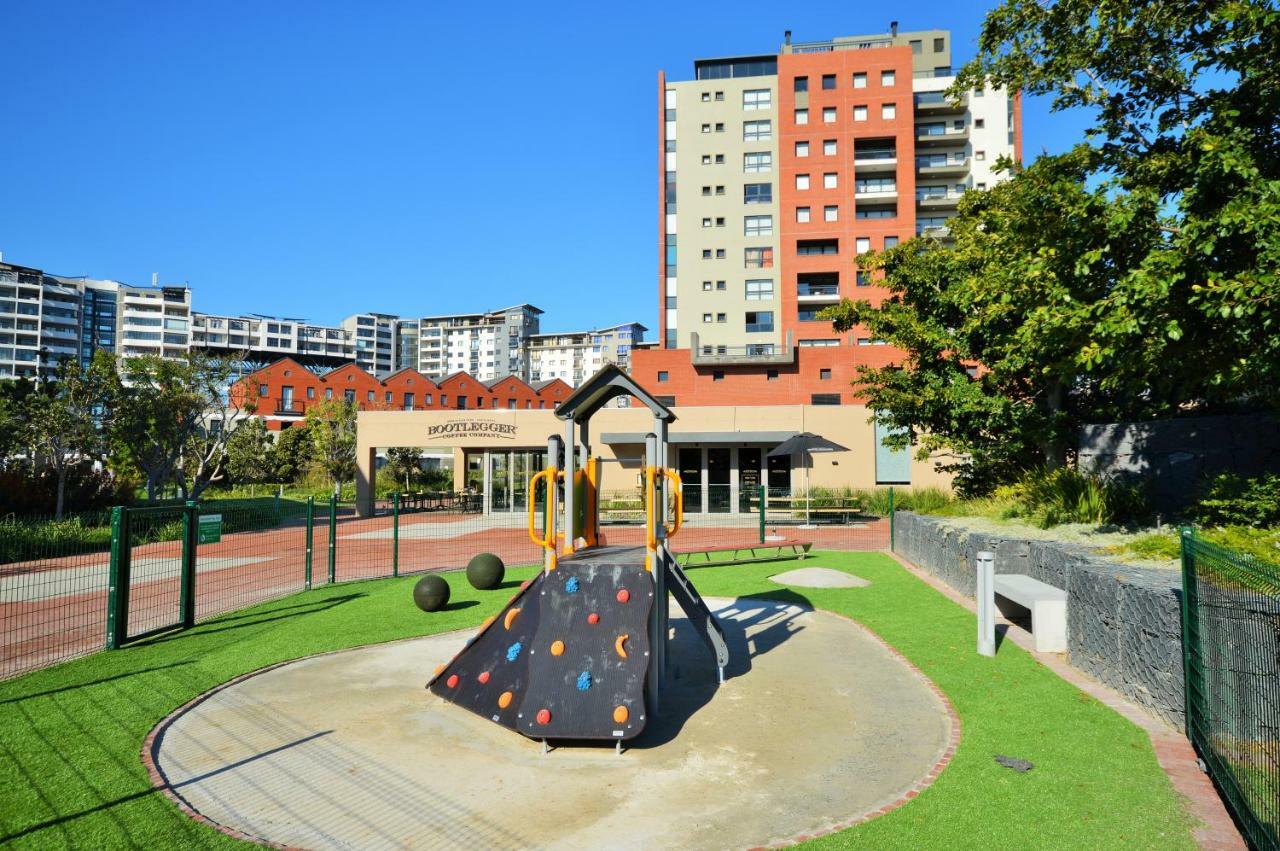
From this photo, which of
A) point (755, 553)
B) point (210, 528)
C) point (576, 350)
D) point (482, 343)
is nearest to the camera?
point (210, 528)

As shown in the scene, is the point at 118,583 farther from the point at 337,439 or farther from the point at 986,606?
the point at 337,439

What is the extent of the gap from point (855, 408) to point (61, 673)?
3044 centimetres

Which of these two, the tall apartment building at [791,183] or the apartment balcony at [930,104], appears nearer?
the tall apartment building at [791,183]

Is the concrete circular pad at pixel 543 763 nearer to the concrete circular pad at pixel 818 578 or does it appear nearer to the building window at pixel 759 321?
the concrete circular pad at pixel 818 578

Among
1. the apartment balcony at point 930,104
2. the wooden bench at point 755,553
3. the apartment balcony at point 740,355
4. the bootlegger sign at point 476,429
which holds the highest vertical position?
the apartment balcony at point 930,104

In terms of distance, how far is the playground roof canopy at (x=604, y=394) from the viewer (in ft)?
25.4

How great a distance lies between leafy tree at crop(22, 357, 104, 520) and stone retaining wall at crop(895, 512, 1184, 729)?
2713 centimetres

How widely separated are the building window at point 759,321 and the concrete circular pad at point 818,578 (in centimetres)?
3791

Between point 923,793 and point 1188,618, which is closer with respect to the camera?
point 923,793

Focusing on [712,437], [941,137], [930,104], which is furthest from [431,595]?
[930,104]

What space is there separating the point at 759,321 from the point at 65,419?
128 feet

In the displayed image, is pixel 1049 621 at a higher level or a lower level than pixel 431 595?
higher

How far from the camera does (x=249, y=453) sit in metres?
42.0

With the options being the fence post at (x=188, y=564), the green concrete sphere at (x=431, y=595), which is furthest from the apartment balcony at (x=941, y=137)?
the fence post at (x=188, y=564)
